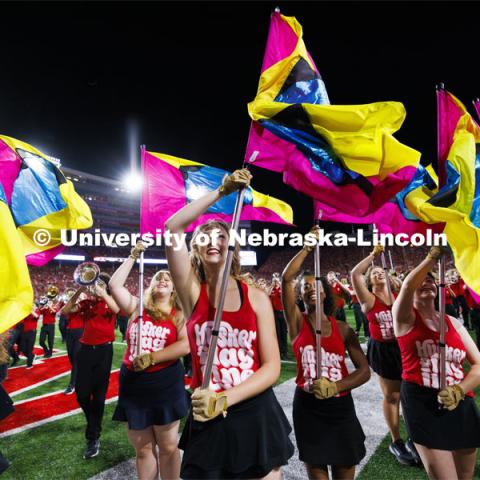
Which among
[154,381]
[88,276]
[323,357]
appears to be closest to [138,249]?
[154,381]

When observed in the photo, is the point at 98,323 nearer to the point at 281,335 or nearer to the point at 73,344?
the point at 73,344

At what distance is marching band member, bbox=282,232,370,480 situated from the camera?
2.96 meters

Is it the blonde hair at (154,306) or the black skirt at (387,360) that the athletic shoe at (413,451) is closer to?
the black skirt at (387,360)

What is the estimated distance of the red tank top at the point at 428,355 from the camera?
323 cm

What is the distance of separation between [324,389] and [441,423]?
104 centimetres

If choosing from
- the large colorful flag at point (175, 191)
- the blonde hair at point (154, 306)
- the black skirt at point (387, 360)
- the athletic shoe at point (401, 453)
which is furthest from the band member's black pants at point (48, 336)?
the athletic shoe at point (401, 453)

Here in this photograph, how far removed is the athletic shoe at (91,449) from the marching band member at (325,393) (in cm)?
315

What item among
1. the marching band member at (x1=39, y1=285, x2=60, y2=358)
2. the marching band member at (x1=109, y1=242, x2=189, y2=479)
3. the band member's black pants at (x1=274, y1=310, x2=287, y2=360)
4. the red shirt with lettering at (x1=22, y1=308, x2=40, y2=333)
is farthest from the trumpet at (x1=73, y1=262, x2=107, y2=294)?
the marching band member at (x1=39, y1=285, x2=60, y2=358)

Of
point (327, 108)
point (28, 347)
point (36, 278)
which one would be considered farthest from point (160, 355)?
point (36, 278)

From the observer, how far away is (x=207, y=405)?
1.92 metres

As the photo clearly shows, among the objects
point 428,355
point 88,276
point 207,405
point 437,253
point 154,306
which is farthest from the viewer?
point 88,276

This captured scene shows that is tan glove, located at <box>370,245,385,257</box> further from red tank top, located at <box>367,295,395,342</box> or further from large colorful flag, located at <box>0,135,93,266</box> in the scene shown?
large colorful flag, located at <box>0,135,93,266</box>

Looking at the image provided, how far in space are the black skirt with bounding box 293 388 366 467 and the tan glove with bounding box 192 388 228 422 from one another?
141cm

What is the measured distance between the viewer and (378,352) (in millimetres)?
5227
